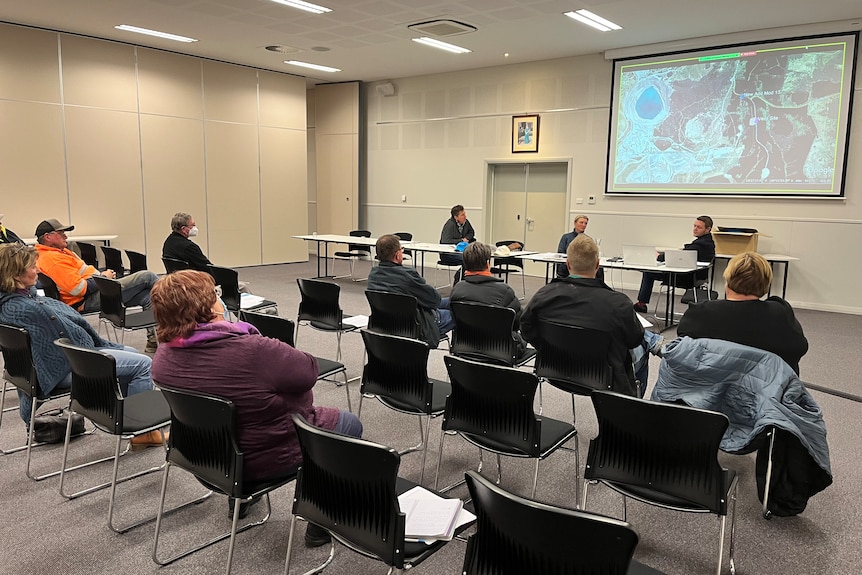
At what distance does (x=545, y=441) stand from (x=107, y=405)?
2.00 metres

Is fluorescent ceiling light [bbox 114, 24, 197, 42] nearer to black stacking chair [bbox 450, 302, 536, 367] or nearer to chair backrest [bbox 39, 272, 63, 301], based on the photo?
chair backrest [bbox 39, 272, 63, 301]

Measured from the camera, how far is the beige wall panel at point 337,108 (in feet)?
41.3

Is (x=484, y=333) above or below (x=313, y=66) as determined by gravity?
below

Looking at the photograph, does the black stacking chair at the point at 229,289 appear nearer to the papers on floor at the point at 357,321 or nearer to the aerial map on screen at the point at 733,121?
the papers on floor at the point at 357,321

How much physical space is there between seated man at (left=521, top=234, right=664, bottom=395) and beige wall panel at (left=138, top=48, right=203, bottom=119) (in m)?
8.87

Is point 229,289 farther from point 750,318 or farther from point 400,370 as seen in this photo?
point 750,318

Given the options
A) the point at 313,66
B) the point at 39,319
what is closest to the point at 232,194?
the point at 313,66

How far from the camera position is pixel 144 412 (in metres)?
2.87

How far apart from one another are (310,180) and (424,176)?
3328 mm

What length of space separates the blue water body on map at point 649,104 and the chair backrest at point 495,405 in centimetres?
769

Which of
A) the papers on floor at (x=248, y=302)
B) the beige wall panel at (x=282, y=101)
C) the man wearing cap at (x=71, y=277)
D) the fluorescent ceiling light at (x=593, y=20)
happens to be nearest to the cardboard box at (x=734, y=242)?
the fluorescent ceiling light at (x=593, y=20)

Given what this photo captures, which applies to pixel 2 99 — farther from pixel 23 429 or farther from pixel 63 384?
pixel 63 384

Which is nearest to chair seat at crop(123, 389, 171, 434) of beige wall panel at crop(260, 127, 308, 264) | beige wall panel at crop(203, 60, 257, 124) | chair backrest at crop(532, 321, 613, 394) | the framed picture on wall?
chair backrest at crop(532, 321, 613, 394)

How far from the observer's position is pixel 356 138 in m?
12.6
